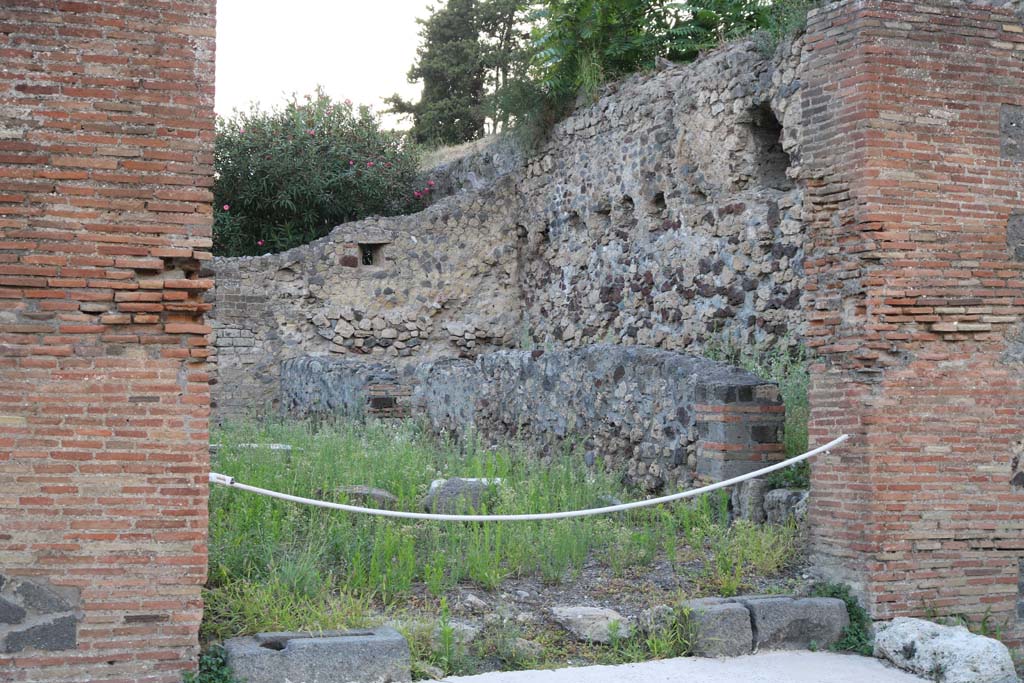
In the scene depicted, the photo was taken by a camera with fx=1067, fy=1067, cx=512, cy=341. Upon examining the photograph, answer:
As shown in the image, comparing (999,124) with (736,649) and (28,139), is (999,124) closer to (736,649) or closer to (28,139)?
(736,649)

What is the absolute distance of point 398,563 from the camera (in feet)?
19.4

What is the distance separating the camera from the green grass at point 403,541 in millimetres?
5332

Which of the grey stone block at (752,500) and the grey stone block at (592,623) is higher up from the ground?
the grey stone block at (752,500)

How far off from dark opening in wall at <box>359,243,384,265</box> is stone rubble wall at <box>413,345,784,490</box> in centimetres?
369

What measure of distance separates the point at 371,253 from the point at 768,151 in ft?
21.9

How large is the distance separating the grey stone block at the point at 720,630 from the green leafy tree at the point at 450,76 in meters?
21.6

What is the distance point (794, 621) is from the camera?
223 inches

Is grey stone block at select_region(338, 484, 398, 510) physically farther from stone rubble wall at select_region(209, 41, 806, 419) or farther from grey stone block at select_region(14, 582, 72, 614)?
stone rubble wall at select_region(209, 41, 806, 419)

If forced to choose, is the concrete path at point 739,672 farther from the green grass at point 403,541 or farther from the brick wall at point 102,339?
the brick wall at point 102,339

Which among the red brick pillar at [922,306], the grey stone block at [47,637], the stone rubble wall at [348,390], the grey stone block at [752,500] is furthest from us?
the stone rubble wall at [348,390]

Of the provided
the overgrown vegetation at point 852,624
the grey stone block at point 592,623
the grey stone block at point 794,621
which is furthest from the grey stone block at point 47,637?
the overgrown vegetation at point 852,624

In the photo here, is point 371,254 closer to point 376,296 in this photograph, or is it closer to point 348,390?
point 376,296

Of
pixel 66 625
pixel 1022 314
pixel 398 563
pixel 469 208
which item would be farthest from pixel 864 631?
pixel 469 208

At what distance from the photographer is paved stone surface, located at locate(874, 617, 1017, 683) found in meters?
5.16
